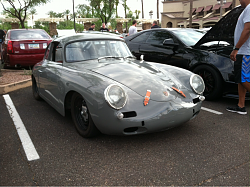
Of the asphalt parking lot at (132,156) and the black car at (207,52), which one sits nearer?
the asphalt parking lot at (132,156)

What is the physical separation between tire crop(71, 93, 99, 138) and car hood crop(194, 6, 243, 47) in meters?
2.95

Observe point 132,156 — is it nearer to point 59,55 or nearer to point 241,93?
point 59,55

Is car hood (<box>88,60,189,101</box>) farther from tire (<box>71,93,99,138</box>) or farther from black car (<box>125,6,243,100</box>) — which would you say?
black car (<box>125,6,243,100</box>)

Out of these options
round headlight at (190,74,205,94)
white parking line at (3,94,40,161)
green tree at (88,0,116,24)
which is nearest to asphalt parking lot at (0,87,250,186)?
white parking line at (3,94,40,161)

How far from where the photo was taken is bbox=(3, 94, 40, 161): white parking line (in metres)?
2.62

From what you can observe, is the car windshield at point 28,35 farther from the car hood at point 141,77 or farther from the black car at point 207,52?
the car hood at point 141,77

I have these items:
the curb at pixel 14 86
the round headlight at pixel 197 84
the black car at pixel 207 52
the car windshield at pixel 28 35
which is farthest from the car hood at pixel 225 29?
the car windshield at pixel 28 35

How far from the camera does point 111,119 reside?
252cm

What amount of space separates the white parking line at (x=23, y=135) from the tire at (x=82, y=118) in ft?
2.05

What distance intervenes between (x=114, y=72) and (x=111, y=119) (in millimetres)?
825

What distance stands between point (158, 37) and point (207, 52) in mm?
1665

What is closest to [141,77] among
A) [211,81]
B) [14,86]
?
[211,81]

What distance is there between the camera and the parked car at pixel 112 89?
8.36 ft

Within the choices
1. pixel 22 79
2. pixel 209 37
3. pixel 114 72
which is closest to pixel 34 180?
pixel 114 72
